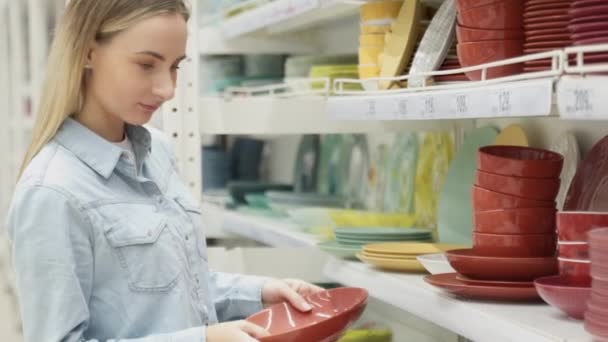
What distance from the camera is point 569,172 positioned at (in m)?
2.10

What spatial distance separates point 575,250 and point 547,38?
13.0 inches

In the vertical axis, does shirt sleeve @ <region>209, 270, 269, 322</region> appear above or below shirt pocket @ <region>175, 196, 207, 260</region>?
below

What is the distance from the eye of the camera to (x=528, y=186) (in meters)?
1.80

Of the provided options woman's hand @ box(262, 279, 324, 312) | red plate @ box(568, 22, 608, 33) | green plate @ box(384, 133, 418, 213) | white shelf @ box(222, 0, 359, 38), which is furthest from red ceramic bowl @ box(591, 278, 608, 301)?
green plate @ box(384, 133, 418, 213)

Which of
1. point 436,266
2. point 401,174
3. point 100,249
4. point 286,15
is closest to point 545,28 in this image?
point 436,266

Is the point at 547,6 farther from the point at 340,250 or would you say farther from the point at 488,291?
the point at 340,250

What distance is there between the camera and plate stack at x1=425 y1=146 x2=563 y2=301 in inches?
69.4

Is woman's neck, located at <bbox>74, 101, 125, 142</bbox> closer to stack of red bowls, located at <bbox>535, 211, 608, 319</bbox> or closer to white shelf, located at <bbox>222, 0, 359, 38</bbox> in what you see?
white shelf, located at <bbox>222, 0, 359, 38</bbox>

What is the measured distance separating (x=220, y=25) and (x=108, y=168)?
1.82m

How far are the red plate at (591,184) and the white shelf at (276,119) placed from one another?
785mm

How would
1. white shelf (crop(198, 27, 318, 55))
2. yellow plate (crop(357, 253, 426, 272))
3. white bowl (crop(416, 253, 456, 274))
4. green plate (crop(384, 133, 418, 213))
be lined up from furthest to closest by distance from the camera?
white shelf (crop(198, 27, 318, 55)) → green plate (crop(384, 133, 418, 213)) → yellow plate (crop(357, 253, 426, 272)) → white bowl (crop(416, 253, 456, 274))

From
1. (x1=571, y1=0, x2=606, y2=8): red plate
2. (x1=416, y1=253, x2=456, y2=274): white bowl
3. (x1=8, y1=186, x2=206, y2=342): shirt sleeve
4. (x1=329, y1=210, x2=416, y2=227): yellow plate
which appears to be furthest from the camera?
(x1=329, y1=210, x2=416, y2=227): yellow plate

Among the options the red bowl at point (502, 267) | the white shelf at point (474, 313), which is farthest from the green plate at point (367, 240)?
the red bowl at point (502, 267)

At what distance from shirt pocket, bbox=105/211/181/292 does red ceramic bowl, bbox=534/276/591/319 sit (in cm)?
64
